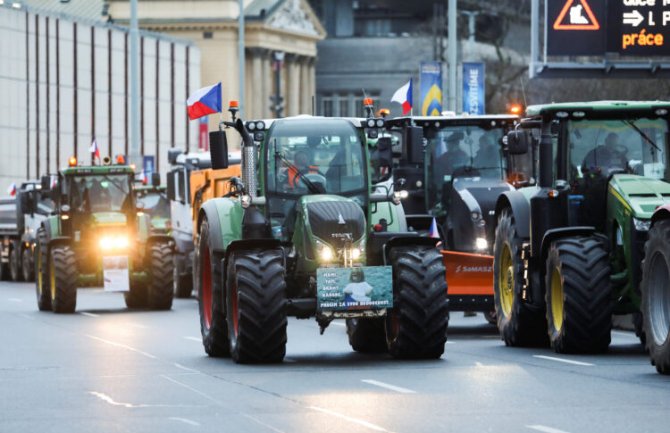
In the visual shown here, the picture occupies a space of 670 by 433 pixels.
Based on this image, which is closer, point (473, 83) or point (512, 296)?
point (512, 296)

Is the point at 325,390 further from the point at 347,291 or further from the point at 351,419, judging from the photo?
the point at 347,291

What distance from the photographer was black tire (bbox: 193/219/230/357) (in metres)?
22.5

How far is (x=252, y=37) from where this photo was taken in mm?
146125

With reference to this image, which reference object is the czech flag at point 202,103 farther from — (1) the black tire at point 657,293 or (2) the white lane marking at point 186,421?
(2) the white lane marking at point 186,421

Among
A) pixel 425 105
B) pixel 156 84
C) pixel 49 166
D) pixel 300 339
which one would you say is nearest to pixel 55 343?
pixel 300 339

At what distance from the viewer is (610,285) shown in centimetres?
2128

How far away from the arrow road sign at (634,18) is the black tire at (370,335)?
38.4 ft

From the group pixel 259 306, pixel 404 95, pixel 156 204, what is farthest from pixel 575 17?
pixel 156 204

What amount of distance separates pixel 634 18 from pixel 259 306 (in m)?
14.2

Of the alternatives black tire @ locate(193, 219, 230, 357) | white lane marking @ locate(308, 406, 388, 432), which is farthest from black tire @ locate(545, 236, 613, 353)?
white lane marking @ locate(308, 406, 388, 432)

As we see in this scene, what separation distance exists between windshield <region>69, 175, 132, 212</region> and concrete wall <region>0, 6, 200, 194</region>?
67.1m

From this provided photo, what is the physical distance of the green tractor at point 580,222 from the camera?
843 inches

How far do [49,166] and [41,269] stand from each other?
248 feet

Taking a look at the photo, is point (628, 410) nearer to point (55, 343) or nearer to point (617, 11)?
point (55, 343)
